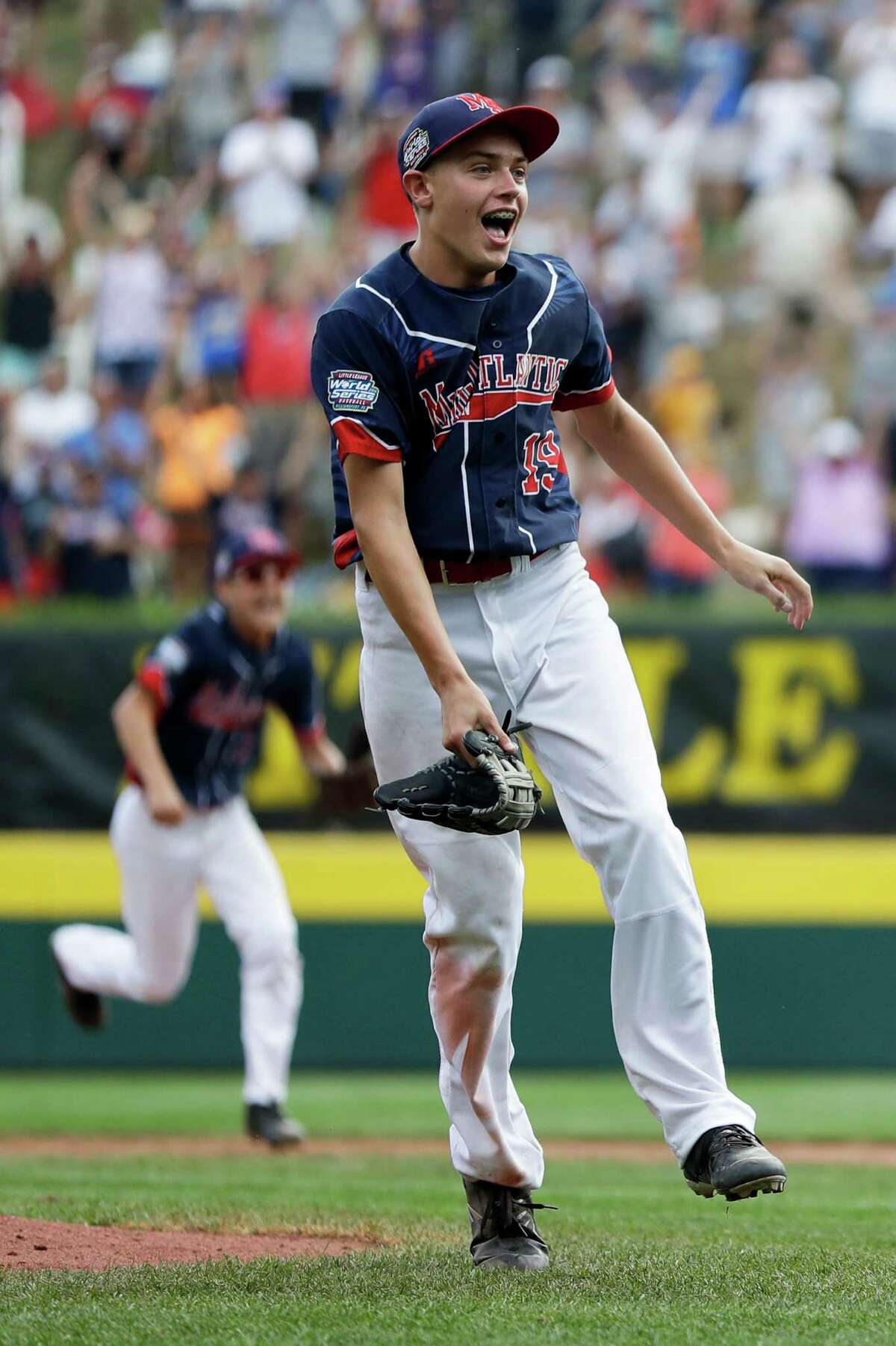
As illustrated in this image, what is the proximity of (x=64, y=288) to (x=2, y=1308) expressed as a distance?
1241 centimetres

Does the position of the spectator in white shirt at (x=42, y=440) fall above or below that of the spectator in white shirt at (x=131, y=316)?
below

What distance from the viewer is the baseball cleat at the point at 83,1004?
30.3 feet

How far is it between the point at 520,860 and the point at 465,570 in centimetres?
67

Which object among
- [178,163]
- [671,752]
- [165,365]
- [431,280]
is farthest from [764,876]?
[178,163]

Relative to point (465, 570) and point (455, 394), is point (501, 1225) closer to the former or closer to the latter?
point (465, 570)

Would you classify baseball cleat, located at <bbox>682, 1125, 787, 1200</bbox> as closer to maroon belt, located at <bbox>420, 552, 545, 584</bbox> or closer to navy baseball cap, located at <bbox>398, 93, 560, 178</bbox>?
maroon belt, located at <bbox>420, 552, 545, 584</bbox>

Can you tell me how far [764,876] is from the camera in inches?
436

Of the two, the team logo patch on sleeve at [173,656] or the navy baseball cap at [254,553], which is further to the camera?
the team logo patch on sleeve at [173,656]

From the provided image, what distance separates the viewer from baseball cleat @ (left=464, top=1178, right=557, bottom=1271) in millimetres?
4676

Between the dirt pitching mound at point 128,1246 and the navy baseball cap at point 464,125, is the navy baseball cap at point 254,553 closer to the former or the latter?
the dirt pitching mound at point 128,1246

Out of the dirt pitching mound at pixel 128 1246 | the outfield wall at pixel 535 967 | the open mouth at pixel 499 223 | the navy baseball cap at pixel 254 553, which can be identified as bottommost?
the outfield wall at pixel 535 967

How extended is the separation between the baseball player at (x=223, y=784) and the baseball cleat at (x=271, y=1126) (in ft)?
0.20

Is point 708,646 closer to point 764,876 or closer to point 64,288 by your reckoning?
point 764,876

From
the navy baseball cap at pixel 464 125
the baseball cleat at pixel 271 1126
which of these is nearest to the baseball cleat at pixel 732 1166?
the navy baseball cap at pixel 464 125
